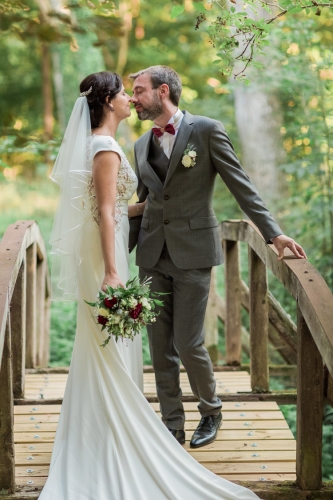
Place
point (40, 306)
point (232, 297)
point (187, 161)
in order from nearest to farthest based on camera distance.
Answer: point (187, 161) < point (232, 297) < point (40, 306)

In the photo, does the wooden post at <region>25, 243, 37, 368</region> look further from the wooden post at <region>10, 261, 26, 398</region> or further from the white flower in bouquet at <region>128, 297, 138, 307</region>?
the white flower in bouquet at <region>128, 297, 138, 307</region>

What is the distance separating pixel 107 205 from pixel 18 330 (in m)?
1.44

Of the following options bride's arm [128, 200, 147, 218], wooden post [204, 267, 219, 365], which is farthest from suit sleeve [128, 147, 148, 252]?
wooden post [204, 267, 219, 365]

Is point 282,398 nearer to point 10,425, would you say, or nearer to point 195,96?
point 10,425

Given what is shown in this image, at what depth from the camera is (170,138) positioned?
3363 mm

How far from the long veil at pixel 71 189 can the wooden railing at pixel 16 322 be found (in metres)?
0.22

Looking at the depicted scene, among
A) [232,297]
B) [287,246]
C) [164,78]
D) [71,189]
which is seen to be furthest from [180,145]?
[232,297]

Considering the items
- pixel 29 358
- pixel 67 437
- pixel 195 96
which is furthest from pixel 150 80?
pixel 195 96

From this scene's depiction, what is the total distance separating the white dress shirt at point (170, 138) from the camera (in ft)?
11.0

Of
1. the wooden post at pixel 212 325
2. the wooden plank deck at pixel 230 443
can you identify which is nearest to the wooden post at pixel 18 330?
the wooden plank deck at pixel 230 443

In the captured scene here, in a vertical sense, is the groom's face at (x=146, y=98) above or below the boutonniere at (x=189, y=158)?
above

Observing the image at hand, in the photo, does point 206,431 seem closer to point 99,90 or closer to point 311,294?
point 311,294

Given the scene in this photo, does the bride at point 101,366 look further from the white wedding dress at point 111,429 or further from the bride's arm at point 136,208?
the bride's arm at point 136,208

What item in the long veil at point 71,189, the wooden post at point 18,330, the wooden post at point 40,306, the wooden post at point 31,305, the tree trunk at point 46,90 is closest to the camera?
the long veil at point 71,189
